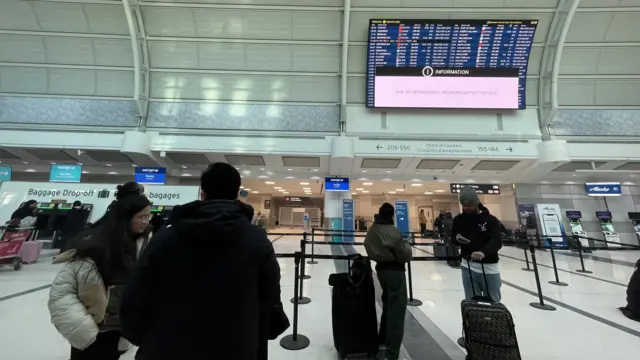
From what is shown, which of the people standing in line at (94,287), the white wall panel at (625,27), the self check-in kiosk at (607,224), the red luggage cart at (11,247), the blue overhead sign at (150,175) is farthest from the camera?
the self check-in kiosk at (607,224)

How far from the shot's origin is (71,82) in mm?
9445

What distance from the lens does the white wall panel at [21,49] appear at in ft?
29.6

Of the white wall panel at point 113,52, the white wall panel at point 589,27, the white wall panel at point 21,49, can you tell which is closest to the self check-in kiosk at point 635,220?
the white wall panel at point 589,27

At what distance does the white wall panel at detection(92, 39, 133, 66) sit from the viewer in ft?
30.3

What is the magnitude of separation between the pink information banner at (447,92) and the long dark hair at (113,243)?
29.5 feet

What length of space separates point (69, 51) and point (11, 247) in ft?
25.5

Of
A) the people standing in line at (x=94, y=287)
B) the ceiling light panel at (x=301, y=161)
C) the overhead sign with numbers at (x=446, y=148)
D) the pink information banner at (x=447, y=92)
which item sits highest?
the pink information banner at (x=447, y=92)

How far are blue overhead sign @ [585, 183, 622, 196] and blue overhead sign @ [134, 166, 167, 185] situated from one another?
1832cm

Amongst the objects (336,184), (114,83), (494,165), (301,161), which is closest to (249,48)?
(301,161)

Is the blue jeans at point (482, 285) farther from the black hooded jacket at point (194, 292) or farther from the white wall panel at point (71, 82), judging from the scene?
the white wall panel at point (71, 82)

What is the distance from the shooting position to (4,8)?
8.49 meters

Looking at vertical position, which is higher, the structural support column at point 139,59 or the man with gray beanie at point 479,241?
the structural support column at point 139,59

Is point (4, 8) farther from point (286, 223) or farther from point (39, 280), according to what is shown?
point (286, 223)

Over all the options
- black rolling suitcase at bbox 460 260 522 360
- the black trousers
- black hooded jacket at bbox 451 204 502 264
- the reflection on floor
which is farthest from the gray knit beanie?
the black trousers
